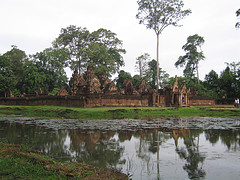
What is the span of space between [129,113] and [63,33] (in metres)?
43.9

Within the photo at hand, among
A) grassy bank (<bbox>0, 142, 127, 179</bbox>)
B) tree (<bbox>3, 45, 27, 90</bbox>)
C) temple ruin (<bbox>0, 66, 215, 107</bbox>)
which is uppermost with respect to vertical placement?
tree (<bbox>3, 45, 27, 90</bbox>)

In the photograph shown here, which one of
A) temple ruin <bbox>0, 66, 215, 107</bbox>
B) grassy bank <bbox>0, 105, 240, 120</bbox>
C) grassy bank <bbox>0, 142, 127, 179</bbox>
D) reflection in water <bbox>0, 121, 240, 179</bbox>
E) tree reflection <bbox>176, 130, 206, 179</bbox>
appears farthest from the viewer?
temple ruin <bbox>0, 66, 215, 107</bbox>

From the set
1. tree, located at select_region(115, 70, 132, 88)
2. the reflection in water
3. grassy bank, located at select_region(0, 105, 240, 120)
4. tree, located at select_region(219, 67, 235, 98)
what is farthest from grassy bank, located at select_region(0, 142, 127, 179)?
tree, located at select_region(115, 70, 132, 88)

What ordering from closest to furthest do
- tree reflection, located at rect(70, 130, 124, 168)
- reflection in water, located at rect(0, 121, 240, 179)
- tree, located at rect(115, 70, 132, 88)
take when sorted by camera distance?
1. reflection in water, located at rect(0, 121, 240, 179)
2. tree reflection, located at rect(70, 130, 124, 168)
3. tree, located at rect(115, 70, 132, 88)

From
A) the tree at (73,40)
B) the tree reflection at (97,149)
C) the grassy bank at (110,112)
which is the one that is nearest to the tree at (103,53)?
the tree at (73,40)

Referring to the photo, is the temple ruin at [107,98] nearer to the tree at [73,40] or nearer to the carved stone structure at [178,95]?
the carved stone structure at [178,95]

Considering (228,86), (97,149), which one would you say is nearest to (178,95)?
(228,86)

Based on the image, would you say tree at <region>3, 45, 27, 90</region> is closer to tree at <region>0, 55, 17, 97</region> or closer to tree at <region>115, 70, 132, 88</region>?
tree at <region>0, 55, 17, 97</region>

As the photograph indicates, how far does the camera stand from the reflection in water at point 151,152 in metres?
6.21

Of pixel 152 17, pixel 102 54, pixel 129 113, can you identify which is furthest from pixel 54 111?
pixel 102 54

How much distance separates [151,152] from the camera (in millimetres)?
8312

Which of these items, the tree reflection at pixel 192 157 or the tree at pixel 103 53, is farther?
the tree at pixel 103 53

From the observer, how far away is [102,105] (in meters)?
28.2

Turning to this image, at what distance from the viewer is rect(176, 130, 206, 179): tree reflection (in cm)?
606
